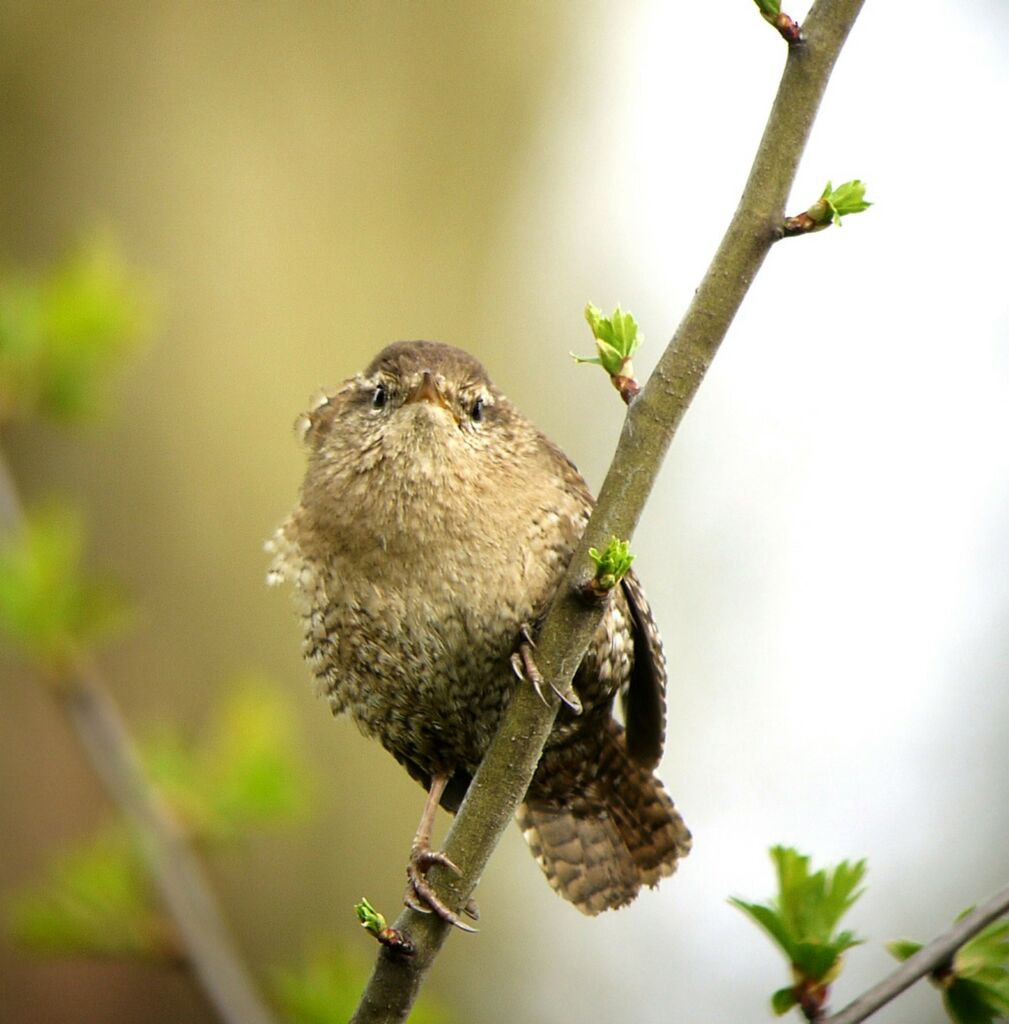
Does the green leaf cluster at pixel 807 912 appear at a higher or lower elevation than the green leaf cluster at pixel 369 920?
lower

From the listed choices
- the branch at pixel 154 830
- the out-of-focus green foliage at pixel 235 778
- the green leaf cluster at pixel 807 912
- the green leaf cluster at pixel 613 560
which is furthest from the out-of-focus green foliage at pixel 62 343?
the green leaf cluster at pixel 807 912

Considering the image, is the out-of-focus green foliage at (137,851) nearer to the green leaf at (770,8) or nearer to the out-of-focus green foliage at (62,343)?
the out-of-focus green foliage at (62,343)

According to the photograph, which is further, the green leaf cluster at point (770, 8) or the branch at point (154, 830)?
the branch at point (154, 830)

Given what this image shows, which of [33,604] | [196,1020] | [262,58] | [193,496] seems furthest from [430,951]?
[262,58]

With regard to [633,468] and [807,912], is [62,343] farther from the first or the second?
[807,912]

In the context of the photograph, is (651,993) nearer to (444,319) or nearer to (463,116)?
(444,319)

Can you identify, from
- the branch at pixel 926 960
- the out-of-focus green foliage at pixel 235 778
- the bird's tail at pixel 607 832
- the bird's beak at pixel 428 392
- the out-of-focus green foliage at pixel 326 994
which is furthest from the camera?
the bird's tail at pixel 607 832

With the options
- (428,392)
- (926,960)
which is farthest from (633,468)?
(428,392)
